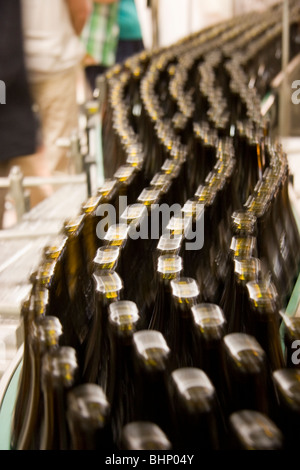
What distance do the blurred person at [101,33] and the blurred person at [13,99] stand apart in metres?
1.66

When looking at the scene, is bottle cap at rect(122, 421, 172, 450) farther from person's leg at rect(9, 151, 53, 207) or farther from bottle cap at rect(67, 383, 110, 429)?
person's leg at rect(9, 151, 53, 207)

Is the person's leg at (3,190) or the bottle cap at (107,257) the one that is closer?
the bottle cap at (107,257)

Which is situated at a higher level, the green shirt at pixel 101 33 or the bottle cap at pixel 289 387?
the green shirt at pixel 101 33

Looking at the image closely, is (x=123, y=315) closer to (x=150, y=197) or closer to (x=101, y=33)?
(x=150, y=197)

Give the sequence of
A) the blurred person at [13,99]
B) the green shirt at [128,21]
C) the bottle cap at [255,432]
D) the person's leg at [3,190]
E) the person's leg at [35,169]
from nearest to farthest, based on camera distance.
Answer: the bottle cap at [255,432] → the blurred person at [13,99] → the person's leg at [3,190] → the person's leg at [35,169] → the green shirt at [128,21]

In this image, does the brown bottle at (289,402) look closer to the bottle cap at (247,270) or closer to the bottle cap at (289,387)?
the bottle cap at (289,387)

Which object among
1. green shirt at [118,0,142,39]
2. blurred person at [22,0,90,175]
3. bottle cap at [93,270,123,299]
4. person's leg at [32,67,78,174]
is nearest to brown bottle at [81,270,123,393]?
bottle cap at [93,270,123,299]

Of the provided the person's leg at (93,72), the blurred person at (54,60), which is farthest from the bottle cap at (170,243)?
the person's leg at (93,72)

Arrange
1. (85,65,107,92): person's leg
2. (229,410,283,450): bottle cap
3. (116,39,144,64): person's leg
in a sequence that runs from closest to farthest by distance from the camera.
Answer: (229,410,283,450): bottle cap → (116,39,144,64): person's leg → (85,65,107,92): person's leg

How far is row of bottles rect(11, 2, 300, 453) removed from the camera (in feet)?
1.69

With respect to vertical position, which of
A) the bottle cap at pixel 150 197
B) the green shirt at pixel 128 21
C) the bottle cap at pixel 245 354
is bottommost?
the bottle cap at pixel 245 354

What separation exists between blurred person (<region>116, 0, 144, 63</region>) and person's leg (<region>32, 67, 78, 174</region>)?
3.08 ft

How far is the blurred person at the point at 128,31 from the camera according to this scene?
12.7 feet

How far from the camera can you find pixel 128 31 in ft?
13.1
